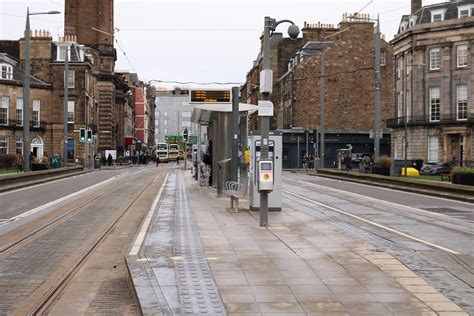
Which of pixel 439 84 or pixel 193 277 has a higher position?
pixel 439 84

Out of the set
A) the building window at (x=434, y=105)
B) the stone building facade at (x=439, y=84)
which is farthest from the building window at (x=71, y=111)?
the building window at (x=434, y=105)

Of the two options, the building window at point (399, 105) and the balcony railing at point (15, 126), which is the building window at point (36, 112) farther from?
the building window at point (399, 105)

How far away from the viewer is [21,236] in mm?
12805

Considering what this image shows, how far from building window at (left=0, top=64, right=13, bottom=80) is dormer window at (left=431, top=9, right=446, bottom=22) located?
42384 mm

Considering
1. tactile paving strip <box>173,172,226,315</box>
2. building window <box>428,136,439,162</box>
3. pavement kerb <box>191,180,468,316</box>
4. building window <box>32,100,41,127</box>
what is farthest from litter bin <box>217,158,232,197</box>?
building window <box>32,100,41,127</box>

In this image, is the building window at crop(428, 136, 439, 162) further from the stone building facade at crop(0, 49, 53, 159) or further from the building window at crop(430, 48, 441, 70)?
the stone building facade at crop(0, 49, 53, 159)

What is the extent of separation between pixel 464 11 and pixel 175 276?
57.1m

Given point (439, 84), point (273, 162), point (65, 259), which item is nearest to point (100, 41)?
point (439, 84)

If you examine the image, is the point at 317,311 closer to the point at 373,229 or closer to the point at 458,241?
the point at 458,241

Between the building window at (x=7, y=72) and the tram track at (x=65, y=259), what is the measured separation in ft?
169

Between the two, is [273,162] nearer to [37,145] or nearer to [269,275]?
[269,275]

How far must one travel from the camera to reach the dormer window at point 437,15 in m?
60.6

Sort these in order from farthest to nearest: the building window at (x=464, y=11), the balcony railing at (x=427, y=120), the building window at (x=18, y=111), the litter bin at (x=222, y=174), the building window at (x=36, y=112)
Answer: the building window at (x=36, y=112) → the building window at (x=18, y=111) → the building window at (x=464, y=11) → the balcony railing at (x=427, y=120) → the litter bin at (x=222, y=174)

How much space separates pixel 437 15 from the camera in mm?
60969
